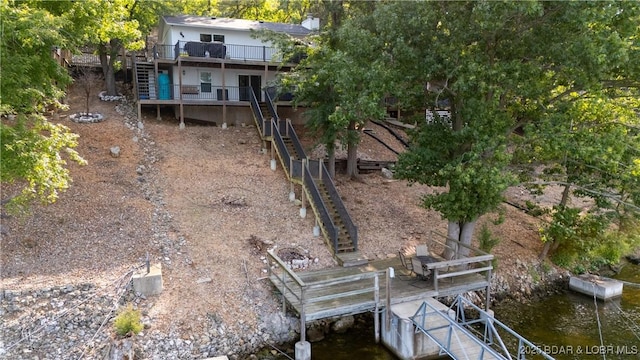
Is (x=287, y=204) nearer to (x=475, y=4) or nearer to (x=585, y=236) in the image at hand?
(x=475, y=4)

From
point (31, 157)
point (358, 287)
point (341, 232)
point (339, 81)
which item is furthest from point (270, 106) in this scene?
point (31, 157)

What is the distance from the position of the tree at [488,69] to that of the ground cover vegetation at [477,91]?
4 centimetres

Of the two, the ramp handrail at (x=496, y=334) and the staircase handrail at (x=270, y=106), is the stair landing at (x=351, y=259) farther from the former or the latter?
the staircase handrail at (x=270, y=106)

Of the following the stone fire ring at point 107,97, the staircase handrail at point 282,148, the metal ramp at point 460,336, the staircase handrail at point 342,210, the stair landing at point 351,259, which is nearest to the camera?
the metal ramp at point 460,336

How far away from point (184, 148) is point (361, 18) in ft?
32.7

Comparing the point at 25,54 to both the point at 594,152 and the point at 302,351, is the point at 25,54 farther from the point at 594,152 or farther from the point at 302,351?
the point at 594,152

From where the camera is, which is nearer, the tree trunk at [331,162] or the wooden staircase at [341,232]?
the wooden staircase at [341,232]

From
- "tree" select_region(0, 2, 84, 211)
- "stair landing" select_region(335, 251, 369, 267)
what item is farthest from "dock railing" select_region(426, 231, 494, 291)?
"tree" select_region(0, 2, 84, 211)

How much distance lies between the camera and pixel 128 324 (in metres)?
9.25

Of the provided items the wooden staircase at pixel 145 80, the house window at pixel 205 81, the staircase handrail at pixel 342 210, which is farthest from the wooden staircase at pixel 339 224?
the wooden staircase at pixel 145 80

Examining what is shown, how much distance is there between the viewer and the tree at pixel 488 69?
9844 mm

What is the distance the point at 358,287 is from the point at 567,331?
19.9ft

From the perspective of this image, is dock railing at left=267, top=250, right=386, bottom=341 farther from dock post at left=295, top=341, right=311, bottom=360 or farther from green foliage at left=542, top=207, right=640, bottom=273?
green foliage at left=542, top=207, right=640, bottom=273

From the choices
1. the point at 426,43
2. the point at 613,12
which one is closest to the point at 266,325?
the point at 426,43
